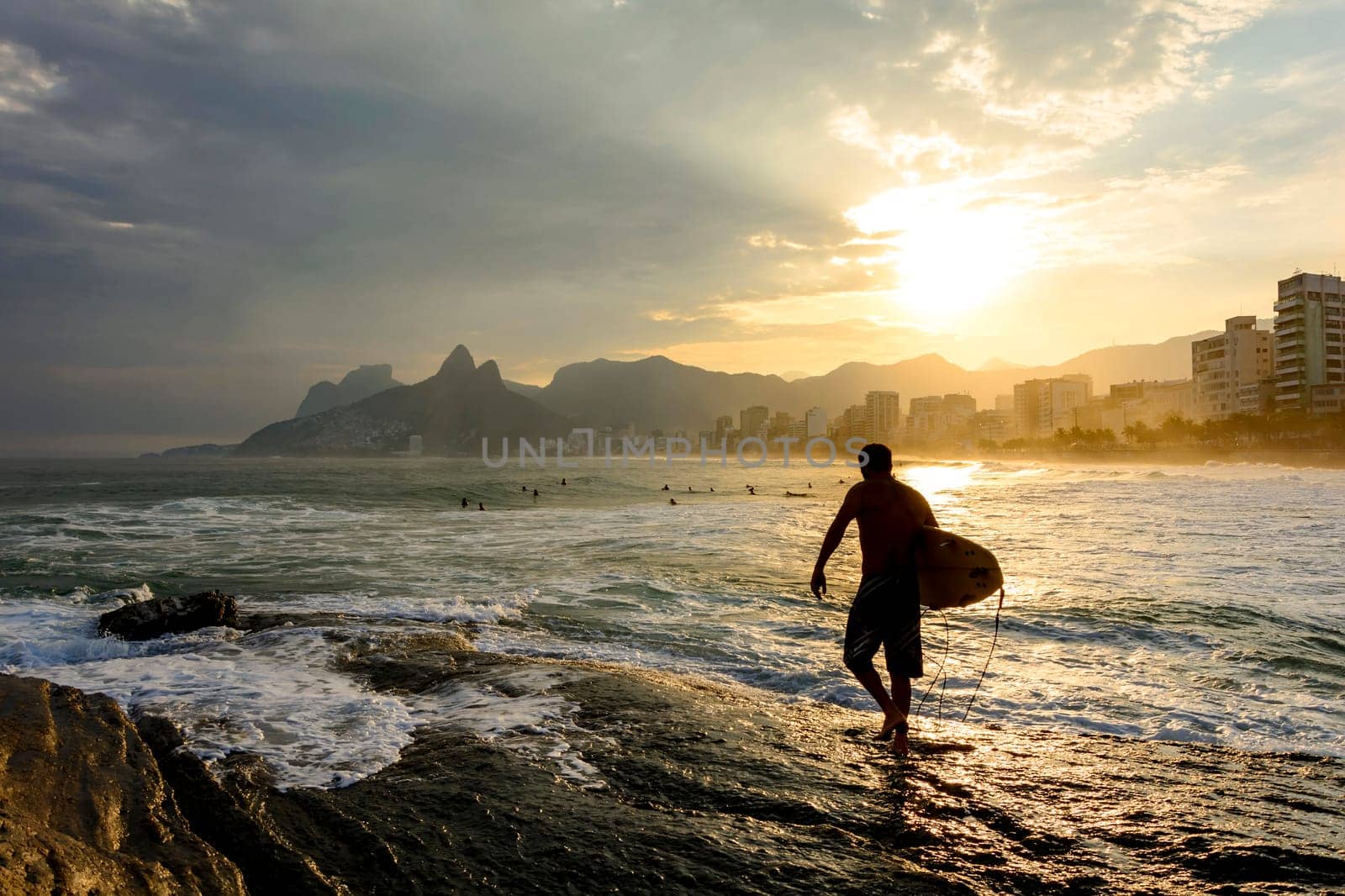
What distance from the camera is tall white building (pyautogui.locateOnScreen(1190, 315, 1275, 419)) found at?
118m

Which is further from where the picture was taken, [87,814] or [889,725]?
[889,725]

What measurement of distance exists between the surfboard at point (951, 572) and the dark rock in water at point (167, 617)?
9273mm

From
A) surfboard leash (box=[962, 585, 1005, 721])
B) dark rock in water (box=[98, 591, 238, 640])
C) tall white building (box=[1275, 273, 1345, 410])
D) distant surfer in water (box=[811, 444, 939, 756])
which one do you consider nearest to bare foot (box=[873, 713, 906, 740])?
distant surfer in water (box=[811, 444, 939, 756])

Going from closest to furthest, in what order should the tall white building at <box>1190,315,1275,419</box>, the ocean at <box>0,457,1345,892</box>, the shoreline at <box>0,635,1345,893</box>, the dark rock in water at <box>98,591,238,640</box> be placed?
the shoreline at <box>0,635,1345,893</box>
the ocean at <box>0,457,1345,892</box>
the dark rock in water at <box>98,591,238,640</box>
the tall white building at <box>1190,315,1275,419</box>

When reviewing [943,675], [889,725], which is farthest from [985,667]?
[889,725]

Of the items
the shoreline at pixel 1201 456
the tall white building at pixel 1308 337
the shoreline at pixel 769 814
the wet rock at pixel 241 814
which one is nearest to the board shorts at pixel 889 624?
the shoreline at pixel 769 814

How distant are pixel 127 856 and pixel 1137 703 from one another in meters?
8.05

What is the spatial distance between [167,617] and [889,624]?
944 cm

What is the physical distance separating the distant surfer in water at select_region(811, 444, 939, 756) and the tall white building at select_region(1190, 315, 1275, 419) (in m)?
142

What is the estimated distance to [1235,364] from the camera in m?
119

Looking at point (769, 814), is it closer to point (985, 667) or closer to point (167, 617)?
point (985, 667)

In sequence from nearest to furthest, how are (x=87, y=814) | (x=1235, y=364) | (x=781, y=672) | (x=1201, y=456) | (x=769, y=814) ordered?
(x=87, y=814) < (x=769, y=814) < (x=781, y=672) < (x=1201, y=456) < (x=1235, y=364)

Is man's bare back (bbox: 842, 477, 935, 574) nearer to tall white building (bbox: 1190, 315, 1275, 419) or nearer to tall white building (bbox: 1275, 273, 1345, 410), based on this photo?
tall white building (bbox: 1275, 273, 1345, 410)

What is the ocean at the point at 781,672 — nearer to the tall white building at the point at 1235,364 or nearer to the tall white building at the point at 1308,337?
the tall white building at the point at 1308,337
